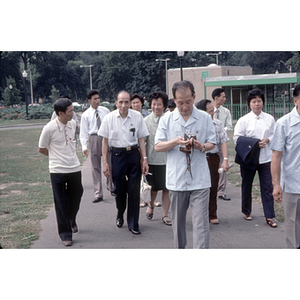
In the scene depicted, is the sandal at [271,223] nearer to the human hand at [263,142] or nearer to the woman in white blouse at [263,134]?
the woman in white blouse at [263,134]

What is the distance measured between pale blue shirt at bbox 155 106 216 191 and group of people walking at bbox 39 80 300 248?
0.03 ft

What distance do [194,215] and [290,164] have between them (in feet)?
3.59

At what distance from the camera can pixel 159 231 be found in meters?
5.97

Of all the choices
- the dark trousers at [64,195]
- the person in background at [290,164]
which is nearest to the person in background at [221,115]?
the dark trousers at [64,195]

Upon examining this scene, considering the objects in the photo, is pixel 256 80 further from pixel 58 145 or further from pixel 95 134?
pixel 58 145

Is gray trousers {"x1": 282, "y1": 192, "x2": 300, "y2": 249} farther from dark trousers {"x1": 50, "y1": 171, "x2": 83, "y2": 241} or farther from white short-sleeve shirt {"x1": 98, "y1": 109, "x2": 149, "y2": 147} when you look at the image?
dark trousers {"x1": 50, "y1": 171, "x2": 83, "y2": 241}

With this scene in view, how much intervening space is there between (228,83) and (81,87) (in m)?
45.8

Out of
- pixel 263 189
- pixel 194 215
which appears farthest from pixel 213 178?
pixel 194 215

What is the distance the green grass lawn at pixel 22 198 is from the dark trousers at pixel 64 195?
1.57 feet

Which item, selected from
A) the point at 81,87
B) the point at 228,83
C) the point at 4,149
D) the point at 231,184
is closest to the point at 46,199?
the point at 231,184

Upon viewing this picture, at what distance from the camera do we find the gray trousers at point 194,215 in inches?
163

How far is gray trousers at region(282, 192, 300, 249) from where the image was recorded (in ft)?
13.3

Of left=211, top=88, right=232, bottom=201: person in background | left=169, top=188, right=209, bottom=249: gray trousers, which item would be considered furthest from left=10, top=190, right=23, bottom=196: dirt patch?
left=169, top=188, right=209, bottom=249: gray trousers

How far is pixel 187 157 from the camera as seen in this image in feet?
13.6
